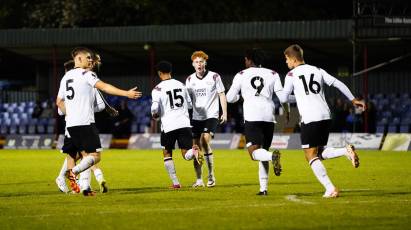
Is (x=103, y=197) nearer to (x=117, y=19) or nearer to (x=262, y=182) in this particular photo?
(x=262, y=182)

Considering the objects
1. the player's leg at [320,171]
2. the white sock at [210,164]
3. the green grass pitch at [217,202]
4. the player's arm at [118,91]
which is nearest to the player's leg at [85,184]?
the green grass pitch at [217,202]

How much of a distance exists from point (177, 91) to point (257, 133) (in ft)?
6.59

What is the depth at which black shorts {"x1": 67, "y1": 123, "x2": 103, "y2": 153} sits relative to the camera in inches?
568

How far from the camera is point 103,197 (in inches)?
570

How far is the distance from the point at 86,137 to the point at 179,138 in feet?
7.59

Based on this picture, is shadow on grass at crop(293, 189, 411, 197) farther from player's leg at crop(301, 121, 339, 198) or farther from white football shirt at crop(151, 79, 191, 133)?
white football shirt at crop(151, 79, 191, 133)

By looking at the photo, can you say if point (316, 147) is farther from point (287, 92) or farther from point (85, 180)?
point (85, 180)

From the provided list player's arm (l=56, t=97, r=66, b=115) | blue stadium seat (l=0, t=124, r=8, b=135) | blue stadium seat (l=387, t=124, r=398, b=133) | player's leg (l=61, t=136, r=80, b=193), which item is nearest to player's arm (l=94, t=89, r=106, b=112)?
player's arm (l=56, t=97, r=66, b=115)

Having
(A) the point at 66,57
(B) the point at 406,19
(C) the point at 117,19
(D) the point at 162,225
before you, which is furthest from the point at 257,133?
(C) the point at 117,19

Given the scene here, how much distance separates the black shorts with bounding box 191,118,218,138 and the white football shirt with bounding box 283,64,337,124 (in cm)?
380

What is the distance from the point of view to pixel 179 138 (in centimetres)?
1634

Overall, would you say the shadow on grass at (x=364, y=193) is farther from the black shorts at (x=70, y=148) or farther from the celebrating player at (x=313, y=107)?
the black shorts at (x=70, y=148)

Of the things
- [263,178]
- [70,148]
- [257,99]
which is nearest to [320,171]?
[263,178]

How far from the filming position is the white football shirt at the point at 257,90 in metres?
14.9
